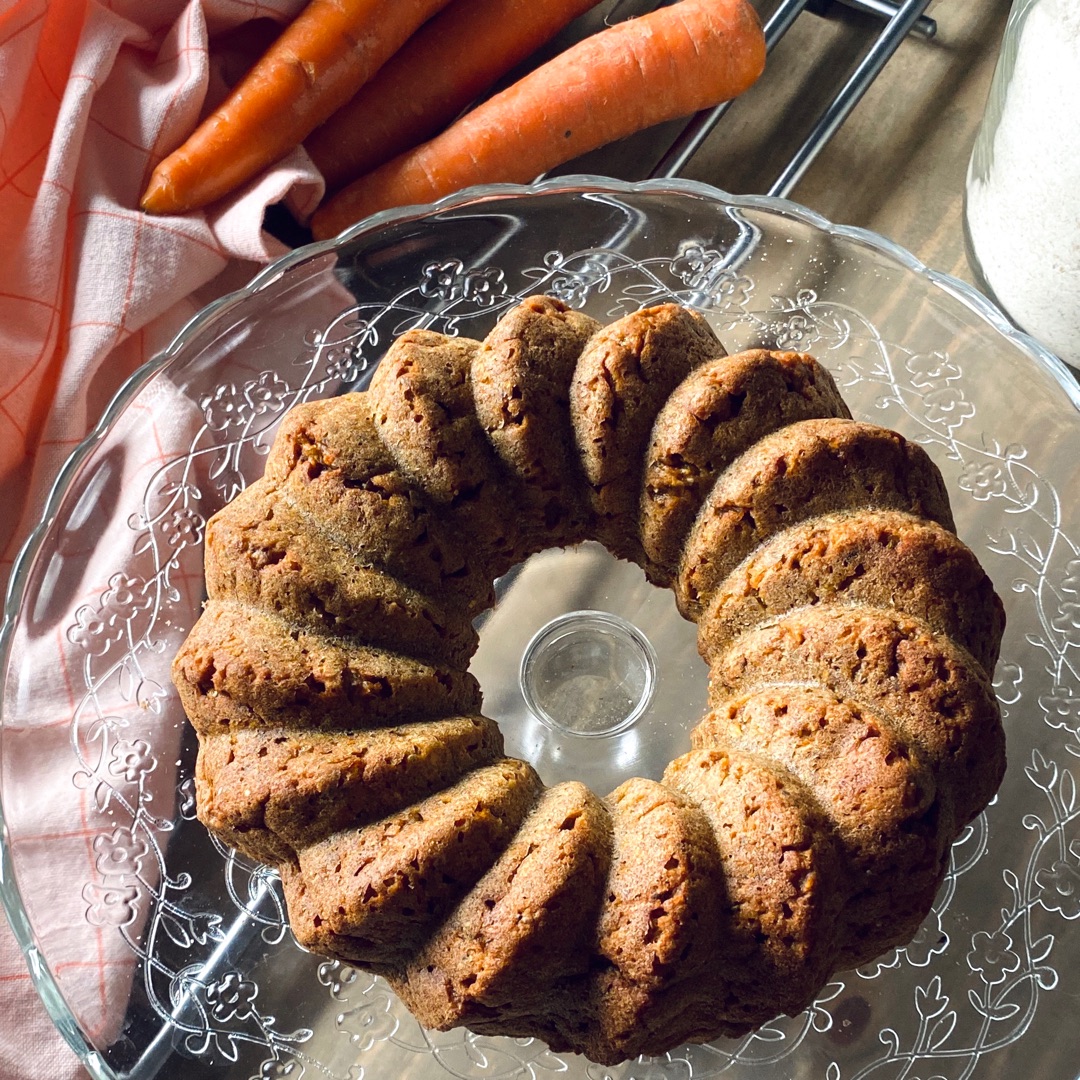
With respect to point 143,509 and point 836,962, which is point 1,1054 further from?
point 836,962

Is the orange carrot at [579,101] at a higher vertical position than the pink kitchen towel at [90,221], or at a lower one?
higher

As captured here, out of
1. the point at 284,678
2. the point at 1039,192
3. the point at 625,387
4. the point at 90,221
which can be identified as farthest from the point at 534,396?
the point at 90,221

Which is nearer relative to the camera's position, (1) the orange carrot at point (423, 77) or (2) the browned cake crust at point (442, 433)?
(2) the browned cake crust at point (442, 433)

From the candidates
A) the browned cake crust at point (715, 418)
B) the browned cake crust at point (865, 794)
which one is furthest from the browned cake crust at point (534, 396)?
the browned cake crust at point (865, 794)

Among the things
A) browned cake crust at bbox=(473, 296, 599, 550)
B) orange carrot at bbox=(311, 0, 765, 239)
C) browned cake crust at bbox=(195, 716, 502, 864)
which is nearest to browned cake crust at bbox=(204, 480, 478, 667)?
browned cake crust at bbox=(195, 716, 502, 864)

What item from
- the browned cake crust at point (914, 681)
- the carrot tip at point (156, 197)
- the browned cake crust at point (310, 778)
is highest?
the browned cake crust at point (914, 681)

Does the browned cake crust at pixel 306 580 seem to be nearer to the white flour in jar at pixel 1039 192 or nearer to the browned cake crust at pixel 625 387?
the browned cake crust at pixel 625 387

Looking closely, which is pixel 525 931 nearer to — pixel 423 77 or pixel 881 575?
pixel 881 575
